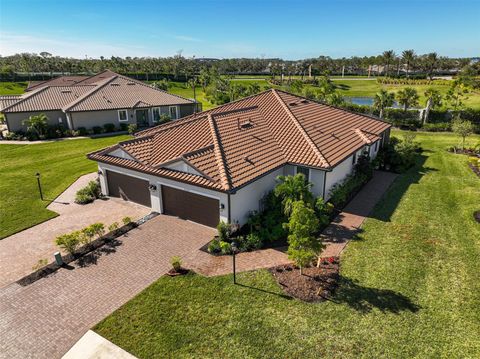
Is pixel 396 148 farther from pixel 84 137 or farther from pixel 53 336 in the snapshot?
pixel 84 137

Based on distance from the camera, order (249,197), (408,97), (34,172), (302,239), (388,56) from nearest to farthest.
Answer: (302,239)
(249,197)
(34,172)
(408,97)
(388,56)

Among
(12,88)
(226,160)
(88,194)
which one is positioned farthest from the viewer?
(12,88)

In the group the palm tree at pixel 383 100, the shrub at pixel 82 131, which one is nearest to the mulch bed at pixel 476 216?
the palm tree at pixel 383 100

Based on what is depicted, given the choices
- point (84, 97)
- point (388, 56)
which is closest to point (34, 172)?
point (84, 97)

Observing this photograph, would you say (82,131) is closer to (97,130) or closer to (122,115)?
(97,130)

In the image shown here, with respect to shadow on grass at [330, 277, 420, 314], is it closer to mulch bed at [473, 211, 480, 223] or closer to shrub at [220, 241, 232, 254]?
shrub at [220, 241, 232, 254]

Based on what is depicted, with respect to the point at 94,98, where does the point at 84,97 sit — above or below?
above

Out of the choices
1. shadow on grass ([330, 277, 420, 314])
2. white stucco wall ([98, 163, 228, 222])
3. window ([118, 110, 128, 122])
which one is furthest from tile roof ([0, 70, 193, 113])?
shadow on grass ([330, 277, 420, 314])
